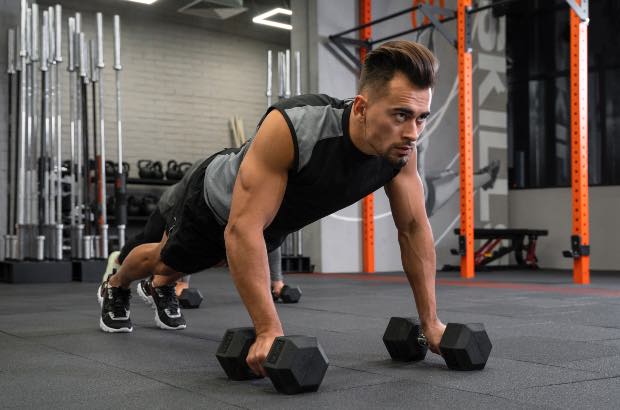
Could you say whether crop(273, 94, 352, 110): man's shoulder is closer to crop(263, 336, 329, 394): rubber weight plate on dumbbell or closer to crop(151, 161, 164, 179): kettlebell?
crop(263, 336, 329, 394): rubber weight plate on dumbbell

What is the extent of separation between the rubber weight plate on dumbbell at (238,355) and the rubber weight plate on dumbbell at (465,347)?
48 cm

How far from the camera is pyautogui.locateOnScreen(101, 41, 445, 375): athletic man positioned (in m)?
1.51

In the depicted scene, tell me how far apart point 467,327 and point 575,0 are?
13.0 ft

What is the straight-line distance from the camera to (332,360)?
189 cm

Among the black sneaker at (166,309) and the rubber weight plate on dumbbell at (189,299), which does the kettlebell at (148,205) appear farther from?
the black sneaker at (166,309)

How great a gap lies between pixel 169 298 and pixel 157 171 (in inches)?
235

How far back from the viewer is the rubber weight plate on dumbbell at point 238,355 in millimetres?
1599

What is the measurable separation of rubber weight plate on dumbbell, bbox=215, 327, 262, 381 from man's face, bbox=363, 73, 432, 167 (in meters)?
0.53

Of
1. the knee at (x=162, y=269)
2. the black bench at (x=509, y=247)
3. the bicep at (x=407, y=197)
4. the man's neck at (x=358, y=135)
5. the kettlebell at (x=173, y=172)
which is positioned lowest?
the black bench at (x=509, y=247)

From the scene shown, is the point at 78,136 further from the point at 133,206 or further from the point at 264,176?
the point at 264,176

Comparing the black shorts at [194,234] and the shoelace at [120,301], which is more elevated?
the black shorts at [194,234]

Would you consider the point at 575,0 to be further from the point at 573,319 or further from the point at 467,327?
the point at 467,327

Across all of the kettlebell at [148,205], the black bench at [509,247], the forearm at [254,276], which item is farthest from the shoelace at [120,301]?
the kettlebell at [148,205]

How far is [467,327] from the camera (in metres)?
1.72
